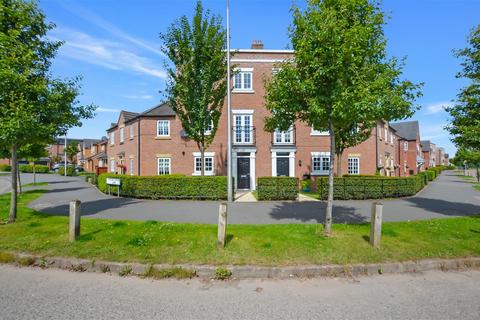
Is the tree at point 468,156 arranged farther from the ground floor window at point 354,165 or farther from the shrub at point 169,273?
the ground floor window at point 354,165

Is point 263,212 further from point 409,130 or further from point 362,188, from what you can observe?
point 409,130

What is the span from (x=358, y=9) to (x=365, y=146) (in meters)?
17.4

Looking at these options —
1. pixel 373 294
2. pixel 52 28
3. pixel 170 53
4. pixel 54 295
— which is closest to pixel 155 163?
pixel 170 53

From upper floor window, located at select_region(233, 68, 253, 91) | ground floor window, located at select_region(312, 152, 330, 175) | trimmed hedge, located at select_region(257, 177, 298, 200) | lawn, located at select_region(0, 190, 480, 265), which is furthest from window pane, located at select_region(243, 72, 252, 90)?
lawn, located at select_region(0, 190, 480, 265)

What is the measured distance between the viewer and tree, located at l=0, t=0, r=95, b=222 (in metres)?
7.38

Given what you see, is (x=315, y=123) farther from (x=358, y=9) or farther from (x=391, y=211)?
(x=391, y=211)

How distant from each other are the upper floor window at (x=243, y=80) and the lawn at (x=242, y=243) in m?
15.1

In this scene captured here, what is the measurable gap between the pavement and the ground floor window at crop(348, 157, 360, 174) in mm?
17397

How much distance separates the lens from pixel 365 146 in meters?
22.2

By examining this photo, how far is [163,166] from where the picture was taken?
848 inches

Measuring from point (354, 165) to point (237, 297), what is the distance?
2009cm

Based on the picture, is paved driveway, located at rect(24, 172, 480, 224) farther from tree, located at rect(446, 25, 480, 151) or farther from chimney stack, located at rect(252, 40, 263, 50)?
chimney stack, located at rect(252, 40, 263, 50)

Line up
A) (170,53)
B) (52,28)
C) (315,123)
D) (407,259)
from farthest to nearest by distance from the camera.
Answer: (170,53) < (52,28) < (315,123) < (407,259)

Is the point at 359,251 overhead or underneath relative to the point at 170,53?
underneath
